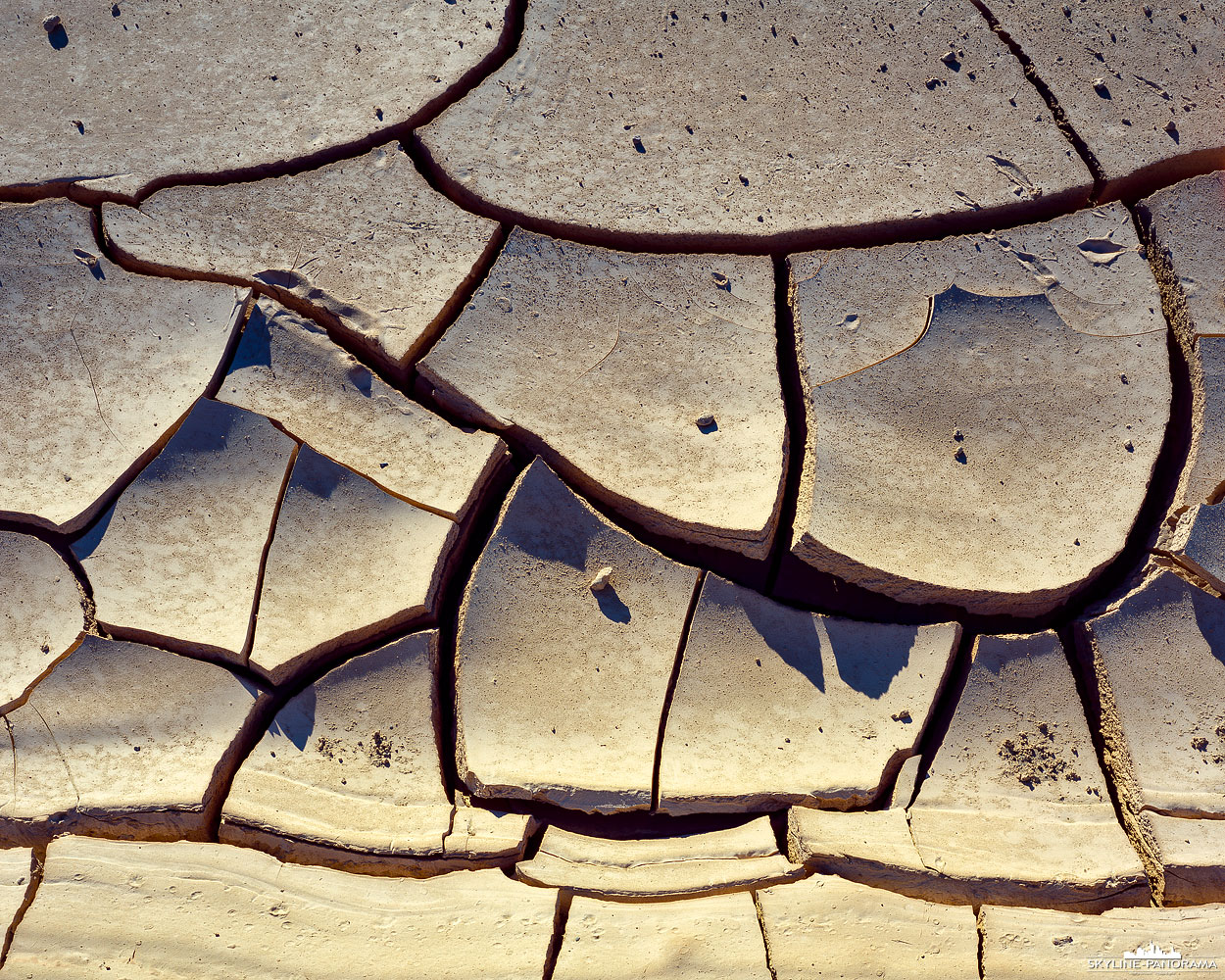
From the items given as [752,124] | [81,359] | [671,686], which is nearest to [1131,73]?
[752,124]

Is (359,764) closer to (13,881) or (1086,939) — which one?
(13,881)

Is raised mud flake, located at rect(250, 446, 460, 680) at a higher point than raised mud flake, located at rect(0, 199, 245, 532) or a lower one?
lower

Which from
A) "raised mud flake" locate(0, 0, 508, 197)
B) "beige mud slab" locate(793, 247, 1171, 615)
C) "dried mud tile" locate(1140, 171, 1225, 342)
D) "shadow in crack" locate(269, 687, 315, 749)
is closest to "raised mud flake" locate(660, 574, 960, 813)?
"beige mud slab" locate(793, 247, 1171, 615)

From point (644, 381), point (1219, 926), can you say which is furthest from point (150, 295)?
point (1219, 926)

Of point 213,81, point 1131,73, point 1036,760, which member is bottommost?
point 1036,760

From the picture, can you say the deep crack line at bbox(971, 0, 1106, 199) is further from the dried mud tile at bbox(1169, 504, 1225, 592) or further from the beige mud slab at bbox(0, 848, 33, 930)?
the beige mud slab at bbox(0, 848, 33, 930)

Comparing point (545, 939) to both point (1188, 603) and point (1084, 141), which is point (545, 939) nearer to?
point (1188, 603)
